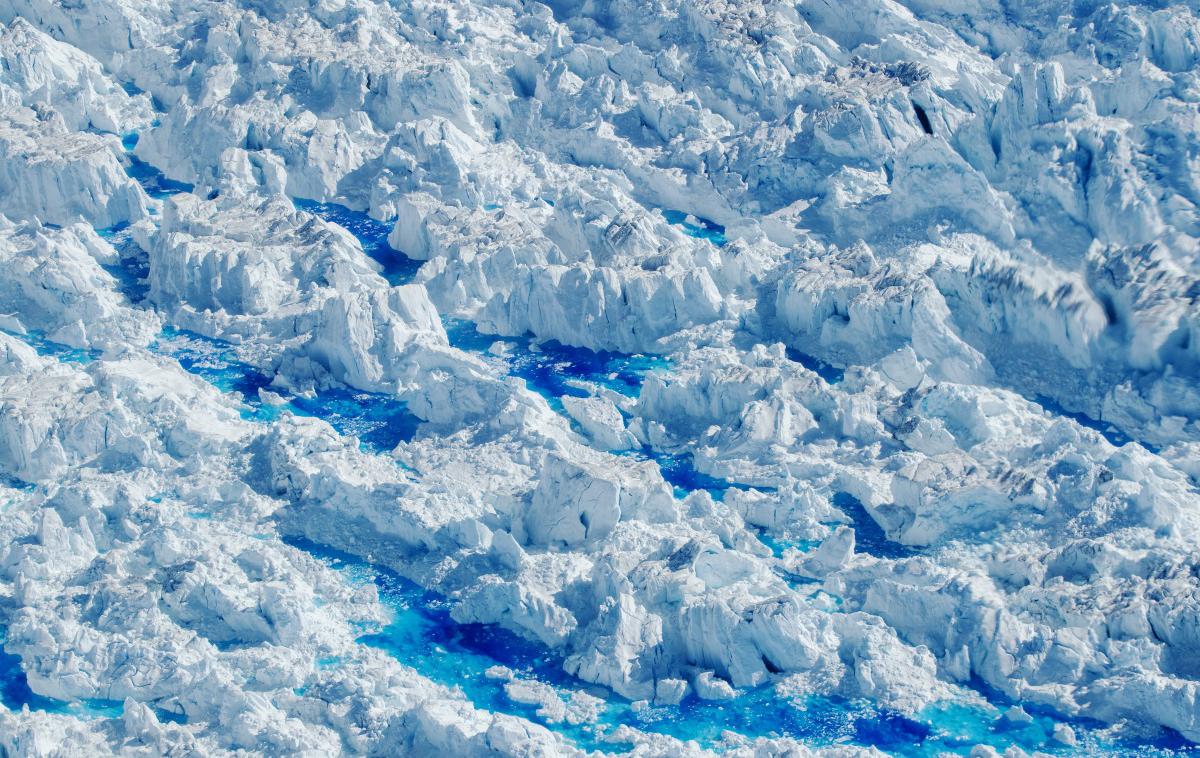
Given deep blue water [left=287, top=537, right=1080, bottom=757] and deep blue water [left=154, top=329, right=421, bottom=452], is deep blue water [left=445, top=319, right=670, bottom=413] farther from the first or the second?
deep blue water [left=287, top=537, right=1080, bottom=757]

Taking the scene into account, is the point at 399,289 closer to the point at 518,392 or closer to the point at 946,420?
the point at 518,392

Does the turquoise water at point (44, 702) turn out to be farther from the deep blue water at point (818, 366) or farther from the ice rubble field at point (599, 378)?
the deep blue water at point (818, 366)

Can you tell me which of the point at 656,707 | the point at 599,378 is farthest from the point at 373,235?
the point at 656,707

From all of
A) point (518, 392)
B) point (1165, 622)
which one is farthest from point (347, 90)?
point (1165, 622)

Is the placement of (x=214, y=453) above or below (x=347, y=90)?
below

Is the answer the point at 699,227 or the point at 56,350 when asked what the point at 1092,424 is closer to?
the point at 699,227

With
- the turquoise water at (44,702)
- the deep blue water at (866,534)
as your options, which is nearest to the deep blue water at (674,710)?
the deep blue water at (866,534)

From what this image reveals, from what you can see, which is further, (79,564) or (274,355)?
(274,355)
